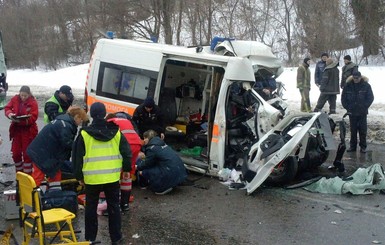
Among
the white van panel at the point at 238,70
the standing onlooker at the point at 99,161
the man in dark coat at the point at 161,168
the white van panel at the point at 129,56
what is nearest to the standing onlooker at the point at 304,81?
the white van panel at the point at 129,56

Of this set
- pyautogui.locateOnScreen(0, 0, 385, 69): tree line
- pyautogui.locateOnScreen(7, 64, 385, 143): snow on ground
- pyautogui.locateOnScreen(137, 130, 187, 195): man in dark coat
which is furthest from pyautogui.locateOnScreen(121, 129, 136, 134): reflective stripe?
pyautogui.locateOnScreen(7, 64, 385, 143): snow on ground

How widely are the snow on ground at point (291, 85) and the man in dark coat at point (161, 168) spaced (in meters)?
5.75

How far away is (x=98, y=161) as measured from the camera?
5316mm

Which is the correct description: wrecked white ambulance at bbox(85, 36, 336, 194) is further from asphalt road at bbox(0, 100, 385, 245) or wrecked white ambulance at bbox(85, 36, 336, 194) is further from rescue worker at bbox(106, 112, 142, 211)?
rescue worker at bbox(106, 112, 142, 211)

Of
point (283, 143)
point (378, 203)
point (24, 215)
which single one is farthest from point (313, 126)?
point (24, 215)

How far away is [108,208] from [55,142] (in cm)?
153

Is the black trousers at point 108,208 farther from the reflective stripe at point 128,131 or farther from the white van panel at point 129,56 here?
the white van panel at point 129,56

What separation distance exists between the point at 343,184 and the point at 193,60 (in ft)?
10.3

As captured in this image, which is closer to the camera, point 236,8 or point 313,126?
point 313,126

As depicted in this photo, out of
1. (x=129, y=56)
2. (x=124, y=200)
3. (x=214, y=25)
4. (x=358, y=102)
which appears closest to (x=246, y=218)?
(x=124, y=200)

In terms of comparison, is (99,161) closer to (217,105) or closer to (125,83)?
(217,105)

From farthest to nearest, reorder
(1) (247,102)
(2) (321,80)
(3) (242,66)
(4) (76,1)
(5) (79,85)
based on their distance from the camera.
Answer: (4) (76,1) → (5) (79,85) → (2) (321,80) → (1) (247,102) → (3) (242,66)

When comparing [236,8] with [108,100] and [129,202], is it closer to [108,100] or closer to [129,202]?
[108,100]

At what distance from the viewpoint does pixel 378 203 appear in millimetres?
6953
